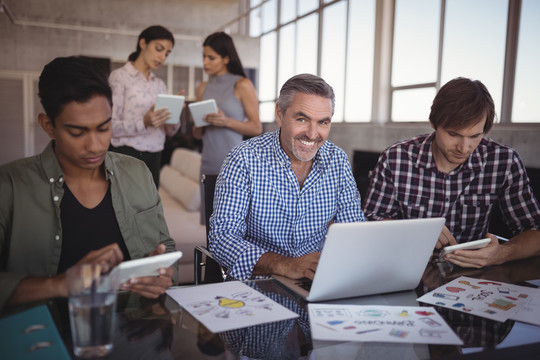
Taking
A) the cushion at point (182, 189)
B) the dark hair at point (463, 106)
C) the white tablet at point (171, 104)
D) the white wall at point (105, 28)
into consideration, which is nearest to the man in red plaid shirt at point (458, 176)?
the dark hair at point (463, 106)

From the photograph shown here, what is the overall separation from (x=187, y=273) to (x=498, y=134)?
2486mm

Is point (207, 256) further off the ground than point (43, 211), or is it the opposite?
point (43, 211)

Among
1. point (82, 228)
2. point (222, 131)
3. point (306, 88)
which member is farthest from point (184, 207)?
point (82, 228)

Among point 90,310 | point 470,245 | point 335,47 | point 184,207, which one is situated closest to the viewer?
point 90,310

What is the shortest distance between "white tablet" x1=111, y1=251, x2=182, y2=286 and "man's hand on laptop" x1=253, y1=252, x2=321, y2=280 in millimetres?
433

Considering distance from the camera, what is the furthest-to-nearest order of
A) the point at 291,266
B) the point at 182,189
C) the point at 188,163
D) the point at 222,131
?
the point at 188,163 < the point at 182,189 < the point at 222,131 < the point at 291,266

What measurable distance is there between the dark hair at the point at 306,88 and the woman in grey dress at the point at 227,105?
1356mm

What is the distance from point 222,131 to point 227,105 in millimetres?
173

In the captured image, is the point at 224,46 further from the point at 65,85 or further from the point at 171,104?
the point at 65,85

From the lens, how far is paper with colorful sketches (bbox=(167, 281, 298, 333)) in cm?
98

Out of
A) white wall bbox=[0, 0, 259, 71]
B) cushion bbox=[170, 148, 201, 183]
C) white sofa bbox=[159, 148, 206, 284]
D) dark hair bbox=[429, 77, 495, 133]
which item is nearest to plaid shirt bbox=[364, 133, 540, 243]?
dark hair bbox=[429, 77, 495, 133]

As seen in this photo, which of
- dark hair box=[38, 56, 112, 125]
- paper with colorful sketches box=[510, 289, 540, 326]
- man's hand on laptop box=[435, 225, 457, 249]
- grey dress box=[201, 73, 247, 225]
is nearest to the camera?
paper with colorful sketches box=[510, 289, 540, 326]

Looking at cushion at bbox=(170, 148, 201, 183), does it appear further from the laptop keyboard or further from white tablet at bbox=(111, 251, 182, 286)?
white tablet at bbox=(111, 251, 182, 286)

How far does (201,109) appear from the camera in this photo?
292 cm
